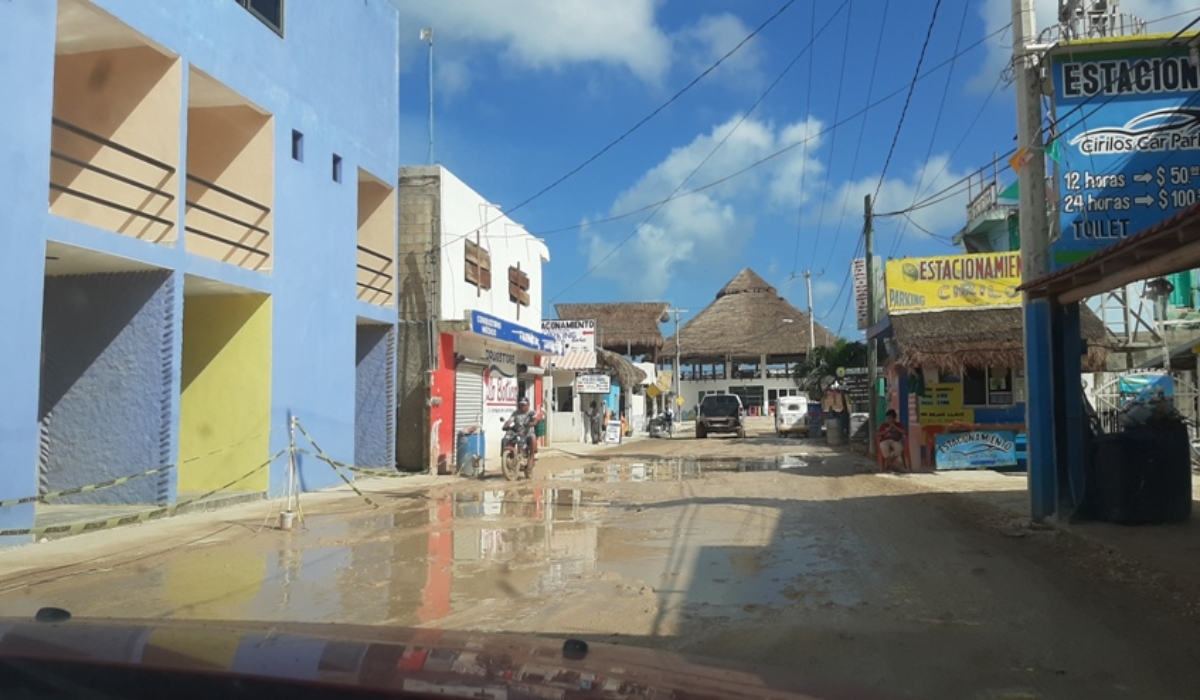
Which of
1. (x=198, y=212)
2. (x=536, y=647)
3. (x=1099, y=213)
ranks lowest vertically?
(x=536, y=647)

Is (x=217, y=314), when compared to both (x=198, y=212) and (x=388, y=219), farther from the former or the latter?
(x=388, y=219)

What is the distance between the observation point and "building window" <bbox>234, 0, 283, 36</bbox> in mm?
15329

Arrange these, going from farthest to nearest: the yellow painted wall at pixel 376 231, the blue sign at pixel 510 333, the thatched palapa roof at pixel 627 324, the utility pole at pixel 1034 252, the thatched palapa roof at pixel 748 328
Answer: the thatched palapa roof at pixel 748 328 → the thatched palapa roof at pixel 627 324 → the blue sign at pixel 510 333 → the yellow painted wall at pixel 376 231 → the utility pole at pixel 1034 252

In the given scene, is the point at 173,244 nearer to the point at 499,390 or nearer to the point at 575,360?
the point at 499,390

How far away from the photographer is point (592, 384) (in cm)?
3572

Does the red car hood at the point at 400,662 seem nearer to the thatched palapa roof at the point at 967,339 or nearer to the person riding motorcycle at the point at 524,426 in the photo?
the person riding motorcycle at the point at 524,426

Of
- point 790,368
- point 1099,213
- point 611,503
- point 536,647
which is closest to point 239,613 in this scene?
point 536,647

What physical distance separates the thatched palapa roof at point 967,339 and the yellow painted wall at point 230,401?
41.9 feet

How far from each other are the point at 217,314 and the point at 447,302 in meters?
6.82

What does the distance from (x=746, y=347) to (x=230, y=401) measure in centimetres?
5279

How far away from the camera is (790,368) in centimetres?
6919

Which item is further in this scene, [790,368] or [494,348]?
[790,368]

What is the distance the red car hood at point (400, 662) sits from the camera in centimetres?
213

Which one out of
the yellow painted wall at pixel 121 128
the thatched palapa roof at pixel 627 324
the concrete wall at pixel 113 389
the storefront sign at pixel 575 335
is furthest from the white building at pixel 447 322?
the thatched palapa roof at pixel 627 324
